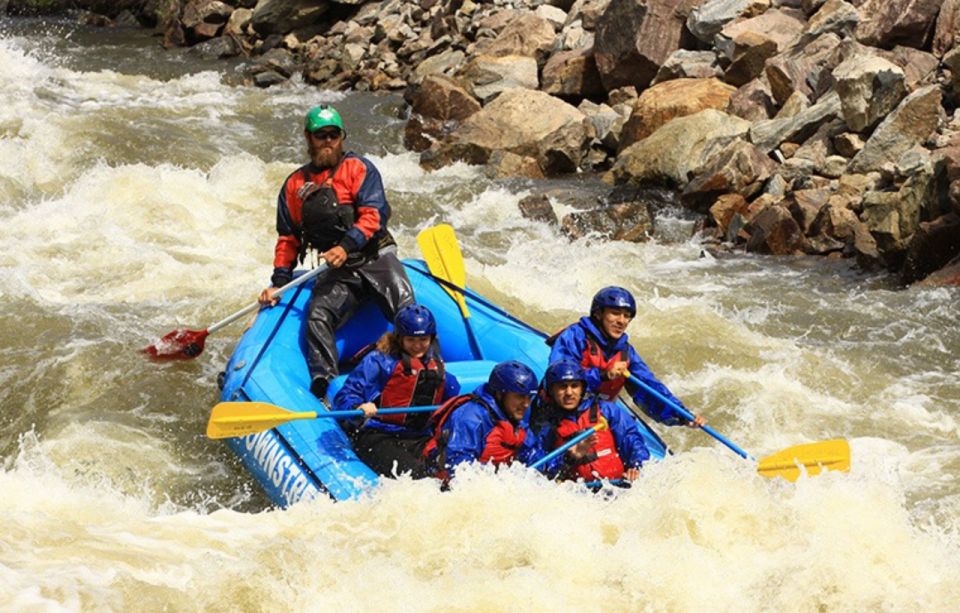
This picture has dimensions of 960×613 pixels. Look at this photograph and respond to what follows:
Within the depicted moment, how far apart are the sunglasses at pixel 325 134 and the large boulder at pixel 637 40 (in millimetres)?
7506

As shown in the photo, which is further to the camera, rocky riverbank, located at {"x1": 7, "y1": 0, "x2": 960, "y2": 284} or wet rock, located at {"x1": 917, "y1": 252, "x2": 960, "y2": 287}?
rocky riverbank, located at {"x1": 7, "y1": 0, "x2": 960, "y2": 284}

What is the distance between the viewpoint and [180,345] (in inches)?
265

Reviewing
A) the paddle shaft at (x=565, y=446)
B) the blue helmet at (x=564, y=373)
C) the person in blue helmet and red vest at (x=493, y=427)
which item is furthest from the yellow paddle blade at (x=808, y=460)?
the person in blue helmet and red vest at (x=493, y=427)

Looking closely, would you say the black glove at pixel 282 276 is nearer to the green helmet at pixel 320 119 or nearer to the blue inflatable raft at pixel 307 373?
the blue inflatable raft at pixel 307 373

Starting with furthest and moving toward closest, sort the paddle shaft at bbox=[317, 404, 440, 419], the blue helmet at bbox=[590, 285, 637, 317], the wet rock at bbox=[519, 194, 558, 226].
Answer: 1. the wet rock at bbox=[519, 194, 558, 226]
2. the blue helmet at bbox=[590, 285, 637, 317]
3. the paddle shaft at bbox=[317, 404, 440, 419]

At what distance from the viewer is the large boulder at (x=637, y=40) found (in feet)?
43.1

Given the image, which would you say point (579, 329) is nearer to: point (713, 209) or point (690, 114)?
point (713, 209)

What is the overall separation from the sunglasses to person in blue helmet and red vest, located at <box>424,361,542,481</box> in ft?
5.86

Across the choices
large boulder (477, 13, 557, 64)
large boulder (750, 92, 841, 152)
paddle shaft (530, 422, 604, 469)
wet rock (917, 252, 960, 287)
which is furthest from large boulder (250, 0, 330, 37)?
paddle shaft (530, 422, 604, 469)

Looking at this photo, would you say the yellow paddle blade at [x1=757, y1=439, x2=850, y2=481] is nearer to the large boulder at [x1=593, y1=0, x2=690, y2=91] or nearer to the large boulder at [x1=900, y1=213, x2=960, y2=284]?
the large boulder at [x1=900, y1=213, x2=960, y2=284]

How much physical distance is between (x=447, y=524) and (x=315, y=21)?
15.0 meters

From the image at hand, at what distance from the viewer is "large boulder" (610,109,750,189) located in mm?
10727

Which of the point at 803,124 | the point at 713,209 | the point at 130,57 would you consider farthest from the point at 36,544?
the point at 130,57

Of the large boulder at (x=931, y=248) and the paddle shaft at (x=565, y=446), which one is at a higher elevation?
the paddle shaft at (x=565, y=446)
